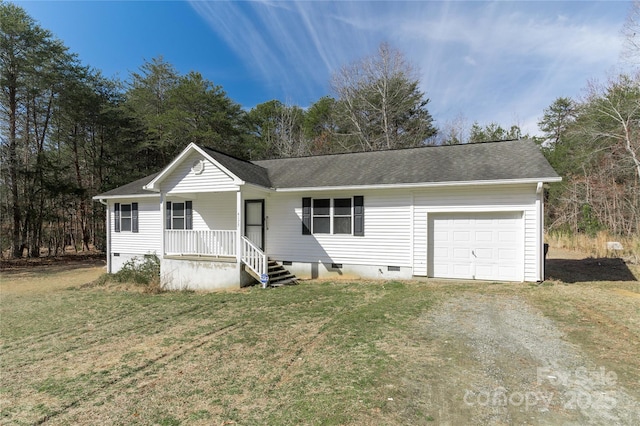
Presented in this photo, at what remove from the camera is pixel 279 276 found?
10.3 m

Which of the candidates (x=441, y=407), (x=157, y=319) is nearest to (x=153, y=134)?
(x=157, y=319)

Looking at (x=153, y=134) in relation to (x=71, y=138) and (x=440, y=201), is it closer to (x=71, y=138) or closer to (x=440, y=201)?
(x=71, y=138)

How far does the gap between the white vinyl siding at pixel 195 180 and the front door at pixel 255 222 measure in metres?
1.92

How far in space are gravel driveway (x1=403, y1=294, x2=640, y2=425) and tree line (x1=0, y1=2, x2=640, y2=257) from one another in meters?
16.7

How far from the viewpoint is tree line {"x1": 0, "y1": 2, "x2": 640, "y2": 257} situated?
18.0 m

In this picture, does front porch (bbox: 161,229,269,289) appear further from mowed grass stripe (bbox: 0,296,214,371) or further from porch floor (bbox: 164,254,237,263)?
mowed grass stripe (bbox: 0,296,214,371)

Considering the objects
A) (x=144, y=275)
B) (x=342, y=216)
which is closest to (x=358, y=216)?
(x=342, y=216)

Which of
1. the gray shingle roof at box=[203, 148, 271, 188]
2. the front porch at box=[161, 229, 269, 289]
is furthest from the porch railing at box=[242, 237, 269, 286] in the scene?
the gray shingle roof at box=[203, 148, 271, 188]

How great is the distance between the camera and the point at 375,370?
385 cm

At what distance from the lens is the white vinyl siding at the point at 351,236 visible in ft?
33.0

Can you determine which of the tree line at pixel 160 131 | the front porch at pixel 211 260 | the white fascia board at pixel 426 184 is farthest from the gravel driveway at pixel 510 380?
the tree line at pixel 160 131

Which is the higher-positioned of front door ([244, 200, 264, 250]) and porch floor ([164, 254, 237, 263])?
front door ([244, 200, 264, 250])

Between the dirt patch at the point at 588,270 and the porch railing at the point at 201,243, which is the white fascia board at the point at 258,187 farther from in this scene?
the dirt patch at the point at 588,270

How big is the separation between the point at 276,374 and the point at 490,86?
72.4 feet
